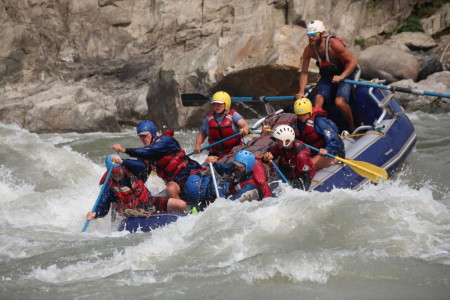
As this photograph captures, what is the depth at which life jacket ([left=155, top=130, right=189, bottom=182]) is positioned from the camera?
6723 mm

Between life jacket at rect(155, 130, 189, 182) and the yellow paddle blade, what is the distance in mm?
1742

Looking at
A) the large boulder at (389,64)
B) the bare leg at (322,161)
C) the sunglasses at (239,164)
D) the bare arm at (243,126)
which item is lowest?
the large boulder at (389,64)

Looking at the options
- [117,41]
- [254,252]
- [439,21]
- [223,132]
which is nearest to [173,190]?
[223,132]

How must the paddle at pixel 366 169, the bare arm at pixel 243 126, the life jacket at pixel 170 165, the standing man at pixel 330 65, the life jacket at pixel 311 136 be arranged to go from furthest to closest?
the standing man at pixel 330 65 → the bare arm at pixel 243 126 → the life jacket at pixel 311 136 → the paddle at pixel 366 169 → the life jacket at pixel 170 165

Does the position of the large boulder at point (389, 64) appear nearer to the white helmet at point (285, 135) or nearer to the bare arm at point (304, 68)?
the bare arm at point (304, 68)

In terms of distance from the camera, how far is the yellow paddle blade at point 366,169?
→ 23.0 feet

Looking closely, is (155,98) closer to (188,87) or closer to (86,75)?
(188,87)

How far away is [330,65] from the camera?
27.4 feet

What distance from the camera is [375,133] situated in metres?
7.73

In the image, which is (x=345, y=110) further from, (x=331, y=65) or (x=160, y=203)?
(x=160, y=203)

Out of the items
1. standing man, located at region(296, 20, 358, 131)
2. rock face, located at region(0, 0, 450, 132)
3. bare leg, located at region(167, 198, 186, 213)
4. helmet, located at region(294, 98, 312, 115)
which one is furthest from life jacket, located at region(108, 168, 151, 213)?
rock face, located at region(0, 0, 450, 132)

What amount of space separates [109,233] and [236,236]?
5.27ft

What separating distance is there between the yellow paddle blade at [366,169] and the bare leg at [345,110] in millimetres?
1242

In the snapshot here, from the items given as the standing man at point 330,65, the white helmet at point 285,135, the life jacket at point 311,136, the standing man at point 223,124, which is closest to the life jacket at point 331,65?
the standing man at point 330,65
